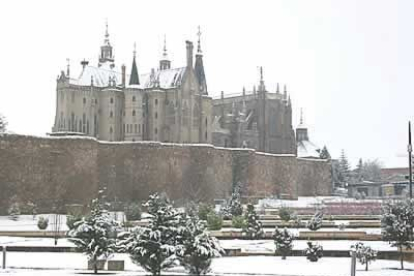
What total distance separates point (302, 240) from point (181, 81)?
6151cm

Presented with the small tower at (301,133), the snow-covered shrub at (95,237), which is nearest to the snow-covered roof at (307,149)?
the small tower at (301,133)

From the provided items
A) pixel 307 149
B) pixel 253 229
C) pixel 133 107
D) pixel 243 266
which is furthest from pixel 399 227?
pixel 307 149

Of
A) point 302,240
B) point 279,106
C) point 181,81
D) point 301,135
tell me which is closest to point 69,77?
point 181,81

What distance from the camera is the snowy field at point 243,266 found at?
18938mm

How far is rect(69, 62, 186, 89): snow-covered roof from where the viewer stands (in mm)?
90625

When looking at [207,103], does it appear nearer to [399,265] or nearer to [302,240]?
[302,240]

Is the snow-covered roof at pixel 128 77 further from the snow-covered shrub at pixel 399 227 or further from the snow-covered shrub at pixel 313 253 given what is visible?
the snow-covered shrub at pixel 313 253

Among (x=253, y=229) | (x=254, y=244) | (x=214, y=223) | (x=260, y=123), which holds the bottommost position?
(x=254, y=244)

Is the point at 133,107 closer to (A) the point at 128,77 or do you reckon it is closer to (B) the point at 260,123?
(A) the point at 128,77

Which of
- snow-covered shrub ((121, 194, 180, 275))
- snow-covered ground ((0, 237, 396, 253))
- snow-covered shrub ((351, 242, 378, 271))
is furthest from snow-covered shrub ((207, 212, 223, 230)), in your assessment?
snow-covered shrub ((121, 194, 180, 275))

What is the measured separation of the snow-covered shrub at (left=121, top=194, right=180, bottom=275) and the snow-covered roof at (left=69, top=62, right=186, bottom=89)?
74.0 meters

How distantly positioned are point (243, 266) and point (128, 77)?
75722 mm

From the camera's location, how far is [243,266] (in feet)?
66.8

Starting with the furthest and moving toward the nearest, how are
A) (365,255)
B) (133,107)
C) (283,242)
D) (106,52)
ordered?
(106,52) → (133,107) → (283,242) → (365,255)
